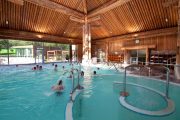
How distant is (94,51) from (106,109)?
15963 millimetres

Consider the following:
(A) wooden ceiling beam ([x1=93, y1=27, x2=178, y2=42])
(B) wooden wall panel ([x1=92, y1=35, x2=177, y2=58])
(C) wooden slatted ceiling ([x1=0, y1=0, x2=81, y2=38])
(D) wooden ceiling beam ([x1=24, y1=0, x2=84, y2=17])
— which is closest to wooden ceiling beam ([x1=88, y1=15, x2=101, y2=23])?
(D) wooden ceiling beam ([x1=24, y1=0, x2=84, y2=17])

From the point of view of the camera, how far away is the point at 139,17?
1076 cm

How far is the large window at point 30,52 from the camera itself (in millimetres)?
14461

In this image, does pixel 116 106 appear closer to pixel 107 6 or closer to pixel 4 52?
pixel 107 6

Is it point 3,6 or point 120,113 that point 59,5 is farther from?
point 120,113

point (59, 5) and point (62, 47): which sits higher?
point (59, 5)

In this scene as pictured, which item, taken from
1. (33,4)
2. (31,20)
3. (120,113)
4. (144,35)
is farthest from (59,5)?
(120,113)

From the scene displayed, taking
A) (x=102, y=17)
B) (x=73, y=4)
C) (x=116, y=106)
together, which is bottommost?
(x=116, y=106)

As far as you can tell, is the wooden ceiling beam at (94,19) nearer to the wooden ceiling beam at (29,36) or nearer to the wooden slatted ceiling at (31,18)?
the wooden slatted ceiling at (31,18)

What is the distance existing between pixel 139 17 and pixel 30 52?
14536 mm

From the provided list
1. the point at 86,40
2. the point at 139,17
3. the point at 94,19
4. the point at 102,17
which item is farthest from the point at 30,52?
the point at 139,17

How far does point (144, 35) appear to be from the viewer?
12234 millimetres

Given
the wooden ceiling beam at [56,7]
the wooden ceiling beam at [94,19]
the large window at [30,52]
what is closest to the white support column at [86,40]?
the wooden ceiling beam at [94,19]

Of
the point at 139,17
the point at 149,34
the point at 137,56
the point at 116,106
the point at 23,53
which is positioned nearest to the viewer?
the point at 116,106
